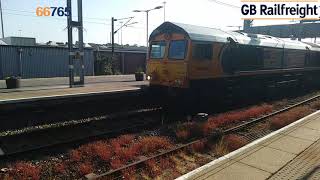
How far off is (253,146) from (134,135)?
360 centimetres

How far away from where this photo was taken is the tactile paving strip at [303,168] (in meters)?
→ 6.16

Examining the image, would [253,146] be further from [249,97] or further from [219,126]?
[249,97]

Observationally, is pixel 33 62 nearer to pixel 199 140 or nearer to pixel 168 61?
pixel 168 61

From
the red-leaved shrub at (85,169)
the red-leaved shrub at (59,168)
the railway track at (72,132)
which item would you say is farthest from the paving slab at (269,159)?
the railway track at (72,132)

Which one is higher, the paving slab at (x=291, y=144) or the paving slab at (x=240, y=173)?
the paving slab at (x=291, y=144)

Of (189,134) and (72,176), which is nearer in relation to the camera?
(72,176)

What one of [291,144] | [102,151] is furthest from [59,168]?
[291,144]

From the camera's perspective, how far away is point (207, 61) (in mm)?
13133

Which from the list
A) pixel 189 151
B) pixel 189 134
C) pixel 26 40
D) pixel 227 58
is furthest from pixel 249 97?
pixel 26 40

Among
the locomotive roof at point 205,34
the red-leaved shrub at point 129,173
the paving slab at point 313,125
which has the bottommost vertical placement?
the red-leaved shrub at point 129,173

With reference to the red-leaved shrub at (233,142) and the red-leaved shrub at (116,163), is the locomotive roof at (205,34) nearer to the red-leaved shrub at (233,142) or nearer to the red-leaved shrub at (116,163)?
the red-leaved shrub at (233,142)

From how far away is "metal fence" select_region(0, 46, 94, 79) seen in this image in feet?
94.1

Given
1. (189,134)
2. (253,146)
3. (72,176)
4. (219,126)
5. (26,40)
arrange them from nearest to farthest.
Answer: (72,176) → (253,146) → (189,134) → (219,126) → (26,40)

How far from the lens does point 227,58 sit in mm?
14203
